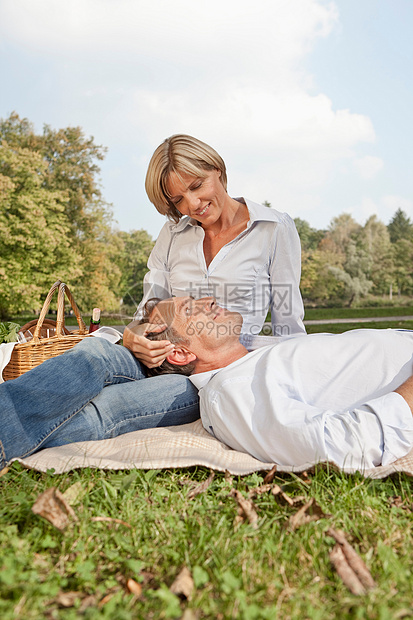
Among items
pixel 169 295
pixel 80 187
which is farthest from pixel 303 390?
pixel 80 187

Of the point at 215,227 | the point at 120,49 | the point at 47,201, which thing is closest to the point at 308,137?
the point at 120,49

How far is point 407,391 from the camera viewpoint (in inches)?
80.8

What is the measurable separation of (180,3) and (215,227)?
22.7 m

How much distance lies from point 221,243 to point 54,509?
2166 millimetres

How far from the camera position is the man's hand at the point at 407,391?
6.63ft

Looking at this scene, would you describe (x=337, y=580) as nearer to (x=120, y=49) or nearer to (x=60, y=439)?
(x=60, y=439)

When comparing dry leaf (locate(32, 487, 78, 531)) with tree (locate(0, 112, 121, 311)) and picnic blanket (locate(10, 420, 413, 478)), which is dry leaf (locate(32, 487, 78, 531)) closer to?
picnic blanket (locate(10, 420, 413, 478))

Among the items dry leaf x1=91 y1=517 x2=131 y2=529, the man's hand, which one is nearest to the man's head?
the man's hand

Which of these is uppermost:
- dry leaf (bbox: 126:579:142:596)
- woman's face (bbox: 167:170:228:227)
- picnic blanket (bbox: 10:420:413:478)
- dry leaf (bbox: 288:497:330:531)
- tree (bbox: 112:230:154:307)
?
tree (bbox: 112:230:154:307)

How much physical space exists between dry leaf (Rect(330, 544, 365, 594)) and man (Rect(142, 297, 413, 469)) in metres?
0.52

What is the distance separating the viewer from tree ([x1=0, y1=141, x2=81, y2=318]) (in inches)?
659

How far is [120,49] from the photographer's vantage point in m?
28.9

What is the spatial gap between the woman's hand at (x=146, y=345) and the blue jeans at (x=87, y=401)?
0.21 ft

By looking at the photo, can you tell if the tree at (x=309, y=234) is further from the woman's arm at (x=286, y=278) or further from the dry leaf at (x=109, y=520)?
the dry leaf at (x=109, y=520)
